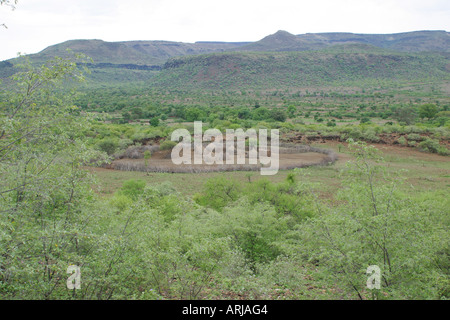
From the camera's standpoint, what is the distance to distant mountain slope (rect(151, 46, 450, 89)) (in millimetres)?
106750

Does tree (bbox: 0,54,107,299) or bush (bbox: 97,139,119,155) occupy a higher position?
tree (bbox: 0,54,107,299)

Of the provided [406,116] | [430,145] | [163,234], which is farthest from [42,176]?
[406,116]

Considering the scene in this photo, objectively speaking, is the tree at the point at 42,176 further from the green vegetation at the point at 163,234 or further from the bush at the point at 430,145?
the bush at the point at 430,145

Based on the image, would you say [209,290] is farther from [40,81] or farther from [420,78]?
[420,78]

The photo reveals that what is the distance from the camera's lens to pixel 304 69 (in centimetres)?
11219

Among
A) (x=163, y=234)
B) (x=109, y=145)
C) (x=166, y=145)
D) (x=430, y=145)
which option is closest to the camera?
(x=163, y=234)

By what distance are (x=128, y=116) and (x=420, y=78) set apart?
9029 centimetres

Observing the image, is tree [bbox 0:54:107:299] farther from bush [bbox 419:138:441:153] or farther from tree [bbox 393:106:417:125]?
tree [bbox 393:106:417:125]

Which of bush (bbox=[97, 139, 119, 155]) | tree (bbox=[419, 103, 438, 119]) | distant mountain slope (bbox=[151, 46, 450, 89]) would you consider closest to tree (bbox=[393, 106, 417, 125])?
tree (bbox=[419, 103, 438, 119])

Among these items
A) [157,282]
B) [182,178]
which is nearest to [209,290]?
[157,282]

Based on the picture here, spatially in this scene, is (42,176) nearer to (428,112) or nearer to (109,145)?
(109,145)

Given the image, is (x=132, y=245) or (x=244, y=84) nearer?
(x=132, y=245)

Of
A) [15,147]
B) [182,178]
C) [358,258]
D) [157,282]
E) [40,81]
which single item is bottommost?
[182,178]

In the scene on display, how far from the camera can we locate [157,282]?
726 cm
